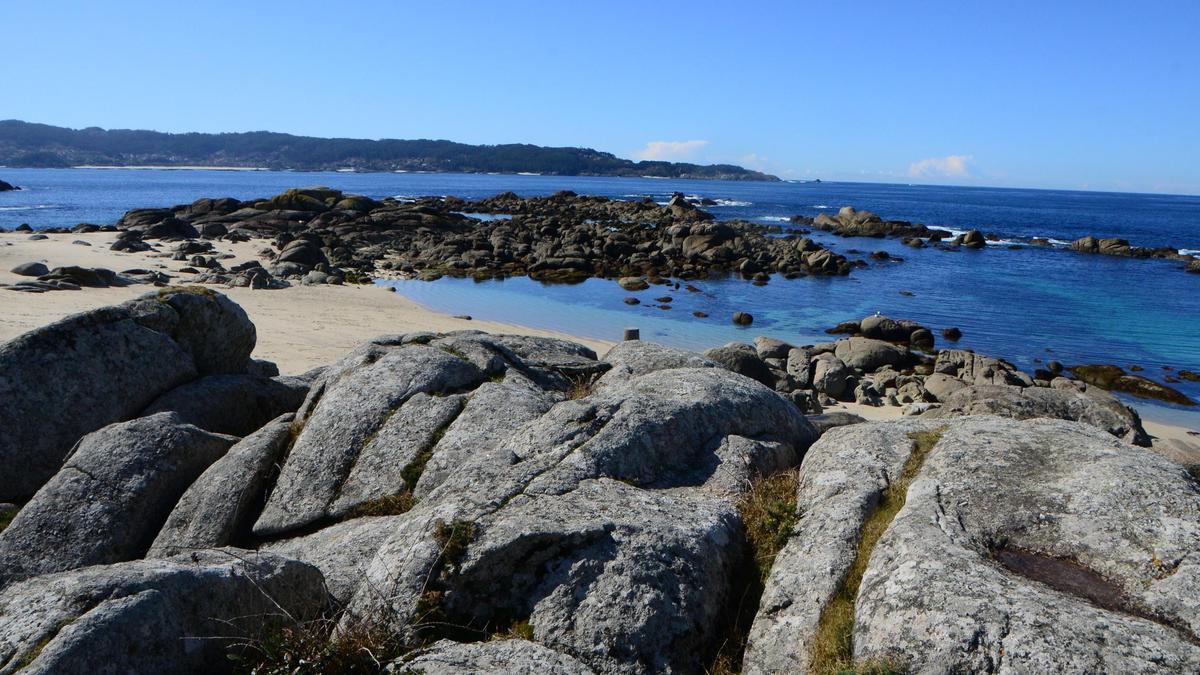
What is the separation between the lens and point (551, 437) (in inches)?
304

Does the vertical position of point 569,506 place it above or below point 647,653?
above

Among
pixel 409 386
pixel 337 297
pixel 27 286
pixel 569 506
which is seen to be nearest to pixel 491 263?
pixel 337 297

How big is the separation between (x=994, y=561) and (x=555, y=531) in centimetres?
313

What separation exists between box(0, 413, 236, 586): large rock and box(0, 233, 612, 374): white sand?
10456 mm

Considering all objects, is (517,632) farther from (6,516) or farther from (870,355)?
(870,355)

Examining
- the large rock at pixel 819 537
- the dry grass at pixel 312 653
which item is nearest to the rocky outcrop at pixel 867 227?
the large rock at pixel 819 537

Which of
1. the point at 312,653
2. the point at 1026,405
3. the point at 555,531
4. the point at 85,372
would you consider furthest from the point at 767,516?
the point at 85,372

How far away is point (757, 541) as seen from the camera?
665 cm

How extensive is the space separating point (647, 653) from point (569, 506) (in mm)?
1348

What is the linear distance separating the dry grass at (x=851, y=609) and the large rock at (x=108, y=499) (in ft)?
22.8

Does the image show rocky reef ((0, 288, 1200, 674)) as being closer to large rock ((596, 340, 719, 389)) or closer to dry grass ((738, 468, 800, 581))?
dry grass ((738, 468, 800, 581))

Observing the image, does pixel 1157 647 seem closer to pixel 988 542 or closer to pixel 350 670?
pixel 988 542

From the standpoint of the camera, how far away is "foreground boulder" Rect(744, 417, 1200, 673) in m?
4.73

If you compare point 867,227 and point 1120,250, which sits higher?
point 867,227
